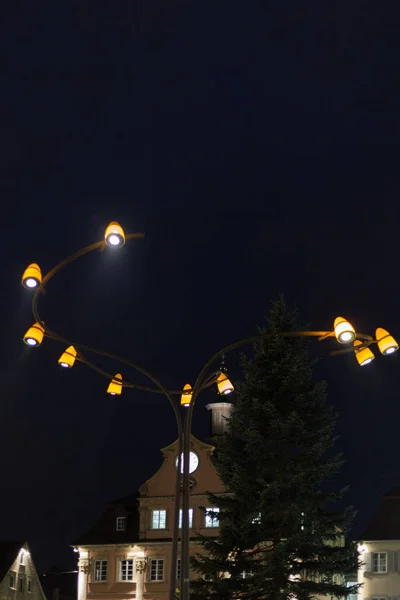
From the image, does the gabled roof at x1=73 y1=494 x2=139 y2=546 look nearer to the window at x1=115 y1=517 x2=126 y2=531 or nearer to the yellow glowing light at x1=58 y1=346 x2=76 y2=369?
the window at x1=115 y1=517 x2=126 y2=531

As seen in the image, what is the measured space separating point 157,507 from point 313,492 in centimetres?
3252

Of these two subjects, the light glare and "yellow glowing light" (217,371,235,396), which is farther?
"yellow glowing light" (217,371,235,396)

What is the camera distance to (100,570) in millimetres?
68250

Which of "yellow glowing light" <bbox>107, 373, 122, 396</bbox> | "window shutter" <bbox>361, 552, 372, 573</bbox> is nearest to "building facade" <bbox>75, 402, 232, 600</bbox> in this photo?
"window shutter" <bbox>361, 552, 372, 573</bbox>

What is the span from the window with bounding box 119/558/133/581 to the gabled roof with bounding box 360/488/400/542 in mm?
16387

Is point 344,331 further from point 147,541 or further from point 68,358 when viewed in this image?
point 147,541

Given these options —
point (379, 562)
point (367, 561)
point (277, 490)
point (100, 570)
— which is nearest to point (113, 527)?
point (100, 570)

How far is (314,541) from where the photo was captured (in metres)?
36.4

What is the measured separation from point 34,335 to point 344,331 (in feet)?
23.8

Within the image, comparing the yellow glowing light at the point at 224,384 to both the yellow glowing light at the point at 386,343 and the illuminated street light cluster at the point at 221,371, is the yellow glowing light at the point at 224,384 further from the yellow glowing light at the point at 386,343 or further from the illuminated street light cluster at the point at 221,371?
the yellow glowing light at the point at 386,343

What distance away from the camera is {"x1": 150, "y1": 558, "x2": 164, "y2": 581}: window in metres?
66.8

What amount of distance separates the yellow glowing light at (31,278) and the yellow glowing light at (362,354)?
23.1ft

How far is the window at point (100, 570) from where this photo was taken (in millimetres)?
67750

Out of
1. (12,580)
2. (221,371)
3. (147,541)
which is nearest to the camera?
(221,371)
